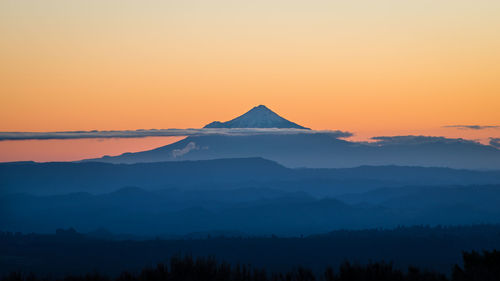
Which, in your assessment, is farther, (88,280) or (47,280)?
(47,280)

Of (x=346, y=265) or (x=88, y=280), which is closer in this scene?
(x=346, y=265)

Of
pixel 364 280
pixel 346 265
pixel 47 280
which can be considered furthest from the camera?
pixel 47 280

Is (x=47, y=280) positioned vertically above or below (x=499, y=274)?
below

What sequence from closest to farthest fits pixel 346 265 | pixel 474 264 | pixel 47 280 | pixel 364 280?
pixel 364 280
pixel 346 265
pixel 474 264
pixel 47 280

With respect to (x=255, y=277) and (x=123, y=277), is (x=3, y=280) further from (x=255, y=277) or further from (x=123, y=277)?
(x=255, y=277)

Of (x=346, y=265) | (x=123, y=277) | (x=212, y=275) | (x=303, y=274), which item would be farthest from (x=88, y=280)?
(x=346, y=265)

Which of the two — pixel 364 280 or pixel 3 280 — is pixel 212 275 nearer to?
pixel 364 280

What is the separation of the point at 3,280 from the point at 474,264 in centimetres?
3663

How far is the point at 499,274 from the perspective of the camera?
43938mm

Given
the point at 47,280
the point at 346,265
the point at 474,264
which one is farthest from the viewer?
the point at 47,280

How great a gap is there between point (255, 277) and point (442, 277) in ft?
43.9

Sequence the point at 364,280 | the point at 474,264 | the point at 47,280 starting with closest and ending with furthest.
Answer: the point at 364,280
the point at 474,264
the point at 47,280

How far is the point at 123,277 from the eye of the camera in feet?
162

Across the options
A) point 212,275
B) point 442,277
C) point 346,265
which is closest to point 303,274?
point 346,265
